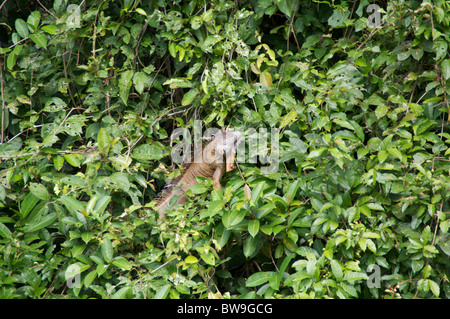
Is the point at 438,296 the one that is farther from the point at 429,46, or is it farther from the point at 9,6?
the point at 9,6

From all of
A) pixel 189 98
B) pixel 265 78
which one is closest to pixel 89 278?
pixel 189 98

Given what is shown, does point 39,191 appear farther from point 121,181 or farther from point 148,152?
point 148,152

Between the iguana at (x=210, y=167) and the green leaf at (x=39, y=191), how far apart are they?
2.15 feet

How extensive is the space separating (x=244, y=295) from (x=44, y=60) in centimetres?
210

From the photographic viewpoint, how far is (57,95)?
124 inches

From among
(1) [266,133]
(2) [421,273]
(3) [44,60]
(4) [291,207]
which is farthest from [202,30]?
(2) [421,273]

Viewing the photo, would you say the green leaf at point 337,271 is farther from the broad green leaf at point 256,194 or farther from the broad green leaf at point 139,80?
the broad green leaf at point 139,80

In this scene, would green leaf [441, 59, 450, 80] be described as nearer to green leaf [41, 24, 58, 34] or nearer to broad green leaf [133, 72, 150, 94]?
broad green leaf [133, 72, 150, 94]

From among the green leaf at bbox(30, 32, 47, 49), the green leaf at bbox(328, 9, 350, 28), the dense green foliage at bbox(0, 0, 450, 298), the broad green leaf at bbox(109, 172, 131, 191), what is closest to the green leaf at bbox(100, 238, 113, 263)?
the dense green foliage at bbox(0, 0, 450, 298)

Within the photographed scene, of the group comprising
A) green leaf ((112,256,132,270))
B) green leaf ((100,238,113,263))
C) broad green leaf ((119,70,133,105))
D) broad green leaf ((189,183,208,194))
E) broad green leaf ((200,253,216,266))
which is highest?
broad green leaf ((119,70,133,105))

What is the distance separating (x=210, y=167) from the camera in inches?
109

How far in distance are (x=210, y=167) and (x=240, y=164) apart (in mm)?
197

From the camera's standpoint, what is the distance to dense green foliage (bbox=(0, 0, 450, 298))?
7.58ft

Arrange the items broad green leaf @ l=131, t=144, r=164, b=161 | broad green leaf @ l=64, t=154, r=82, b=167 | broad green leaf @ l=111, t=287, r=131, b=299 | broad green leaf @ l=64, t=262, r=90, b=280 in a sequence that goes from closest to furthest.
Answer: broad green leaf @ l=111, t=287, r=131, b=299 < broad green leaf @ l=64, t=262, r=90, b=280 < broad green leaf @ l=64, t=154, r=82, b=167 < broad green leaf @ l=131, t=144, r=164, b=161
